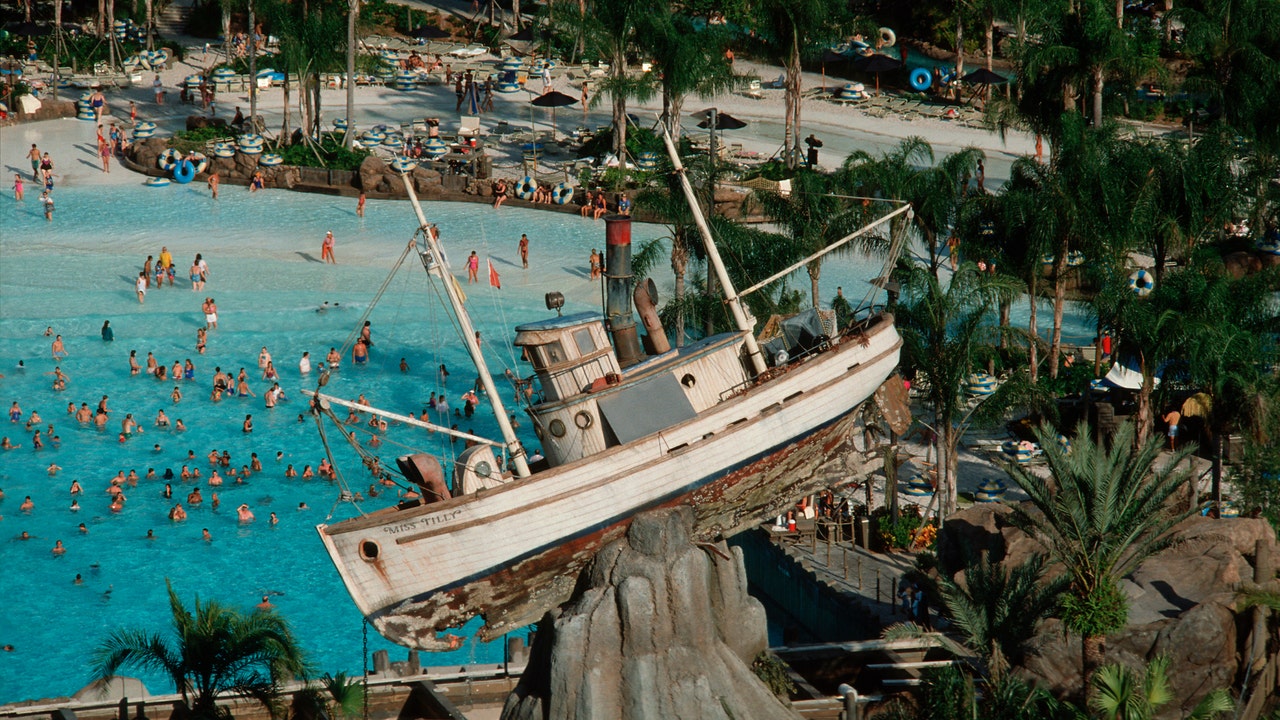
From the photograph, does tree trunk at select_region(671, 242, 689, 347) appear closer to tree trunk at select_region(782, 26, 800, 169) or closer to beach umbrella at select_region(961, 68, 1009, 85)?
tree trunk at select_region(782, 26, 800, 169)

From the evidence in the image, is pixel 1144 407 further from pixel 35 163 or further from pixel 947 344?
pixel 35 163

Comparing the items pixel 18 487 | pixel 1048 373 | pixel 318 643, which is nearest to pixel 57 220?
pixel 18 487

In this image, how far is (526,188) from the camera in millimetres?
69875

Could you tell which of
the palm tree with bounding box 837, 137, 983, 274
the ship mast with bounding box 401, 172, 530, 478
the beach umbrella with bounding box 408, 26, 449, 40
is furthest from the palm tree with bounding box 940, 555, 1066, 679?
the beach umbrella with bounding box 408, 26, 449, 40

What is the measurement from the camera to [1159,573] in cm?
3359

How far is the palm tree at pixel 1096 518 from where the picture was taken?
29.0 metres

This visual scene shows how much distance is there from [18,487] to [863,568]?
80.9 feet

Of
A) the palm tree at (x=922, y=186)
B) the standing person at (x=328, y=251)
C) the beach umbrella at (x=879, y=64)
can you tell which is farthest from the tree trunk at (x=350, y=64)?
the palm tree at (x=922, y=186)

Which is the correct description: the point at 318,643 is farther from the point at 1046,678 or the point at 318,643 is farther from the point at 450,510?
the point at 1046,678

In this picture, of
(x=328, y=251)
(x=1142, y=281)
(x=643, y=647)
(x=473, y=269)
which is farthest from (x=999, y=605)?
(x=328, y=251)

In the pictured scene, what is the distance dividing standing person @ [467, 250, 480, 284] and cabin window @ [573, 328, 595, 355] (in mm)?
31190

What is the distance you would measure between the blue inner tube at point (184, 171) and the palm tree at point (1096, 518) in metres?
51.7

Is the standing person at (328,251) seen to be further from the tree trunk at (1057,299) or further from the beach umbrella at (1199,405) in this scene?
the beach umbrella at (1199,405)

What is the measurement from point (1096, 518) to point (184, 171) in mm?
53234
